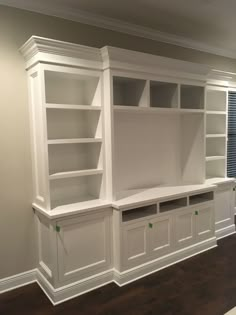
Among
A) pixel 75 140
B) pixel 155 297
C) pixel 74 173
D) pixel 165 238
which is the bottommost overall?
pixel 155 297

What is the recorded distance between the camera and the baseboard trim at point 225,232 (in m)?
3.71

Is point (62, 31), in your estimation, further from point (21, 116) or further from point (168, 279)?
point (168, 279)

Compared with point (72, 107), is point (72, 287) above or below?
below

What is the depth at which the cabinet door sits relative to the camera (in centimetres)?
370

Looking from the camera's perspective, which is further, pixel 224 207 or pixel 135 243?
pixel 224 207

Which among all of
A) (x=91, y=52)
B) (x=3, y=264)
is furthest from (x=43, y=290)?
(x=91, y=52)

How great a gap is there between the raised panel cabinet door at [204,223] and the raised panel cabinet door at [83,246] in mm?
1236

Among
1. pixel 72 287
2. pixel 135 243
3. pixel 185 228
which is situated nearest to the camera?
pixel 72 287

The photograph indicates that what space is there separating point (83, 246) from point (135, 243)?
0.57 metres

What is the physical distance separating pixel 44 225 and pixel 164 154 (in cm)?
181

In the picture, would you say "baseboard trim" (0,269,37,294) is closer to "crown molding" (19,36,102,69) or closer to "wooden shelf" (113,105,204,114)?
"wooden shelf" (113,105,204,114)

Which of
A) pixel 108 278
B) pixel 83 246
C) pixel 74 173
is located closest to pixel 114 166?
pixel 74 173

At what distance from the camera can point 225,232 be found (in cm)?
379

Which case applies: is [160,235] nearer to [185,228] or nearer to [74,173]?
[185,228]
